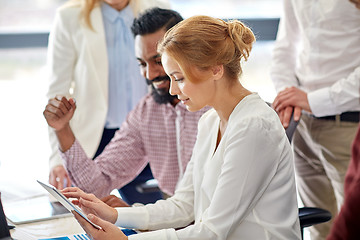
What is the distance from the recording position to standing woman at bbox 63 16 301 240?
1.58 metres

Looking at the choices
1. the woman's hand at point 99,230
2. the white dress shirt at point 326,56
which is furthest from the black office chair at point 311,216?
the woman's hand at point 99,230

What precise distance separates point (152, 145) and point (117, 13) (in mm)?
695

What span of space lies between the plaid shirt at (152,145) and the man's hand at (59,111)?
0.86 ft

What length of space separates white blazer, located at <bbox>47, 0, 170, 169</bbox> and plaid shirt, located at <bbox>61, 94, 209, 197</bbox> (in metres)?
0.31

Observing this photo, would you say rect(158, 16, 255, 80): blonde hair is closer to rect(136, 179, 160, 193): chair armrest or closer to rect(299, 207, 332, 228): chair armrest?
rect(299, 207, 332, 228): chair armrest

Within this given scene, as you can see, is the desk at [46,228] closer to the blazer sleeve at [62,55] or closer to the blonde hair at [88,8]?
the blazer sleeve at [62,55]

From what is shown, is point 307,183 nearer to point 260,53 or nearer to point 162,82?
point 162,82

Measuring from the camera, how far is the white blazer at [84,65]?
265 cm

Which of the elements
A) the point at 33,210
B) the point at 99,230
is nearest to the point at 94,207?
the point at 99,230

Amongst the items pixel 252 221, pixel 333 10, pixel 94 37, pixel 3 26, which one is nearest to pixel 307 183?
pixel 333 10

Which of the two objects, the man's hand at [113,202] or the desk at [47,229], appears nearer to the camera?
the desk at [47,229]

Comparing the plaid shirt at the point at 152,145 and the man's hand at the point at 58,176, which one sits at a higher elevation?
the plaid shirt at the point at 152,145

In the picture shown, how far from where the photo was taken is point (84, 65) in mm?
2656

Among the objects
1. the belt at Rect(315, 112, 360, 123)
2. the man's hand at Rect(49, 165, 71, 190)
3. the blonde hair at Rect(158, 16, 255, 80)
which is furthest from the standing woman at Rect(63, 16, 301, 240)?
the belt at Rect(315, 112, 360, 123)
